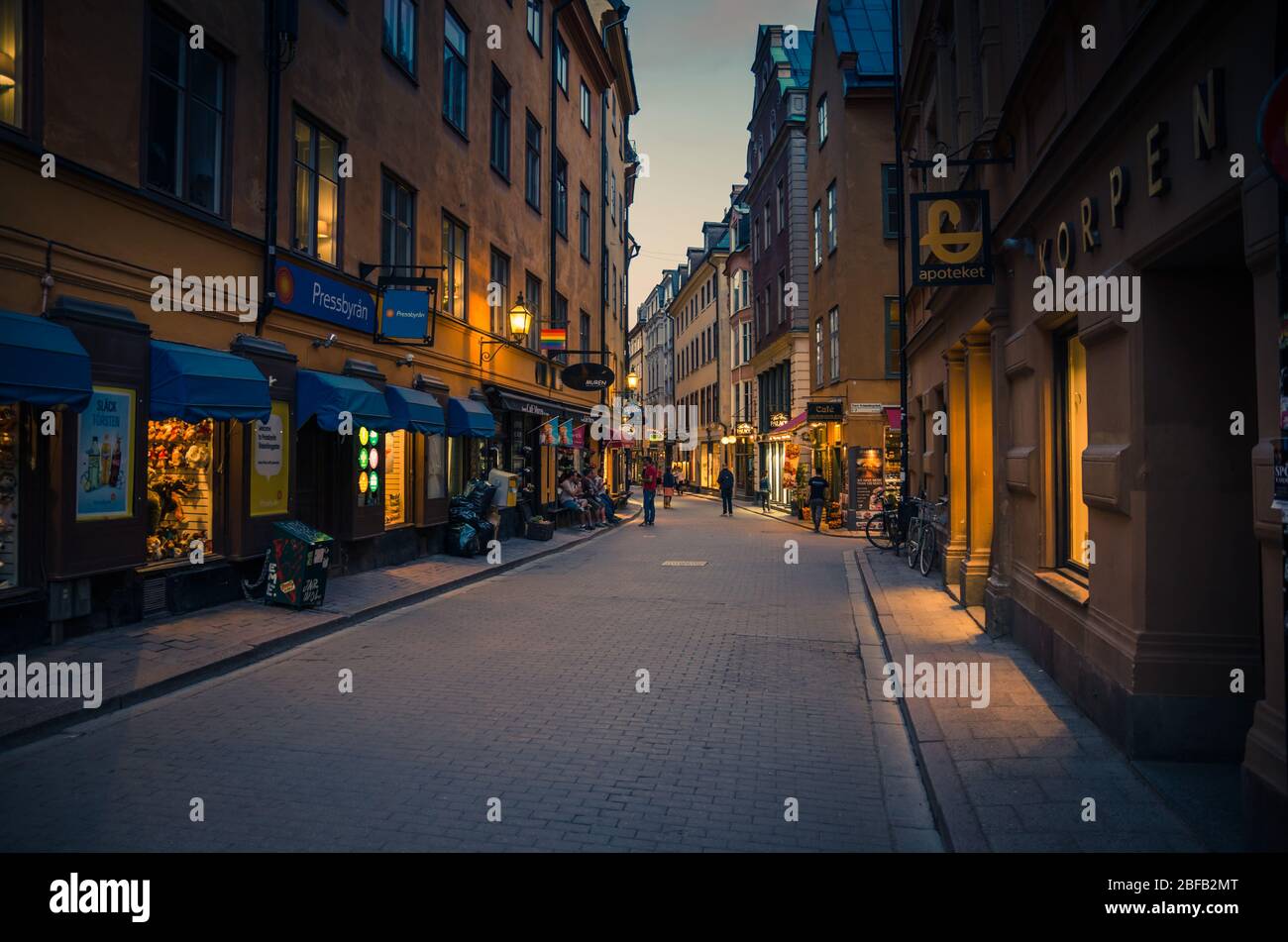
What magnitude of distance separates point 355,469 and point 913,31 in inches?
478

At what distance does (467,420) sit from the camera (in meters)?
16.7

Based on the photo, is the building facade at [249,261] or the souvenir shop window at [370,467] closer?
the building facade at [249,261]

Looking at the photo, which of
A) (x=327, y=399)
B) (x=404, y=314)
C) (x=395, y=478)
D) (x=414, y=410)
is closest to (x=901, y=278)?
(x=404, y=314)

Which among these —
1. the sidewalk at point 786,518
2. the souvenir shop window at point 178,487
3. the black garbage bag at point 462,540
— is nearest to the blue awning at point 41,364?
the souvenir shop window at point 178,487

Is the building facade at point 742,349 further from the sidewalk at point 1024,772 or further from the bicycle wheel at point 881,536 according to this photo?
the sidewalk at point 1024,772

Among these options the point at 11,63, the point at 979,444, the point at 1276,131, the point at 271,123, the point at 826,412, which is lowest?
the point at 979,444

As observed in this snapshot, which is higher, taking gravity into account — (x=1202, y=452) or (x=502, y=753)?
(x=1202, y=452)

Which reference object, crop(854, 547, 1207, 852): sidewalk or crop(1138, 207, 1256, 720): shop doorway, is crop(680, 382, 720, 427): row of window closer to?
crop(854, 547, 1207, 852): sidewalk

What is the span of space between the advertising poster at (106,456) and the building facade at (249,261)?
0.03 meters

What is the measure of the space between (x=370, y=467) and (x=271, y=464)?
2725mm

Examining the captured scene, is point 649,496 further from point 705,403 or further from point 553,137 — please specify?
point 705,403

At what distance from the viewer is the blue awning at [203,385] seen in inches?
345

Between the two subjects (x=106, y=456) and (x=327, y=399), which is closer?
(x=106, y=456)
